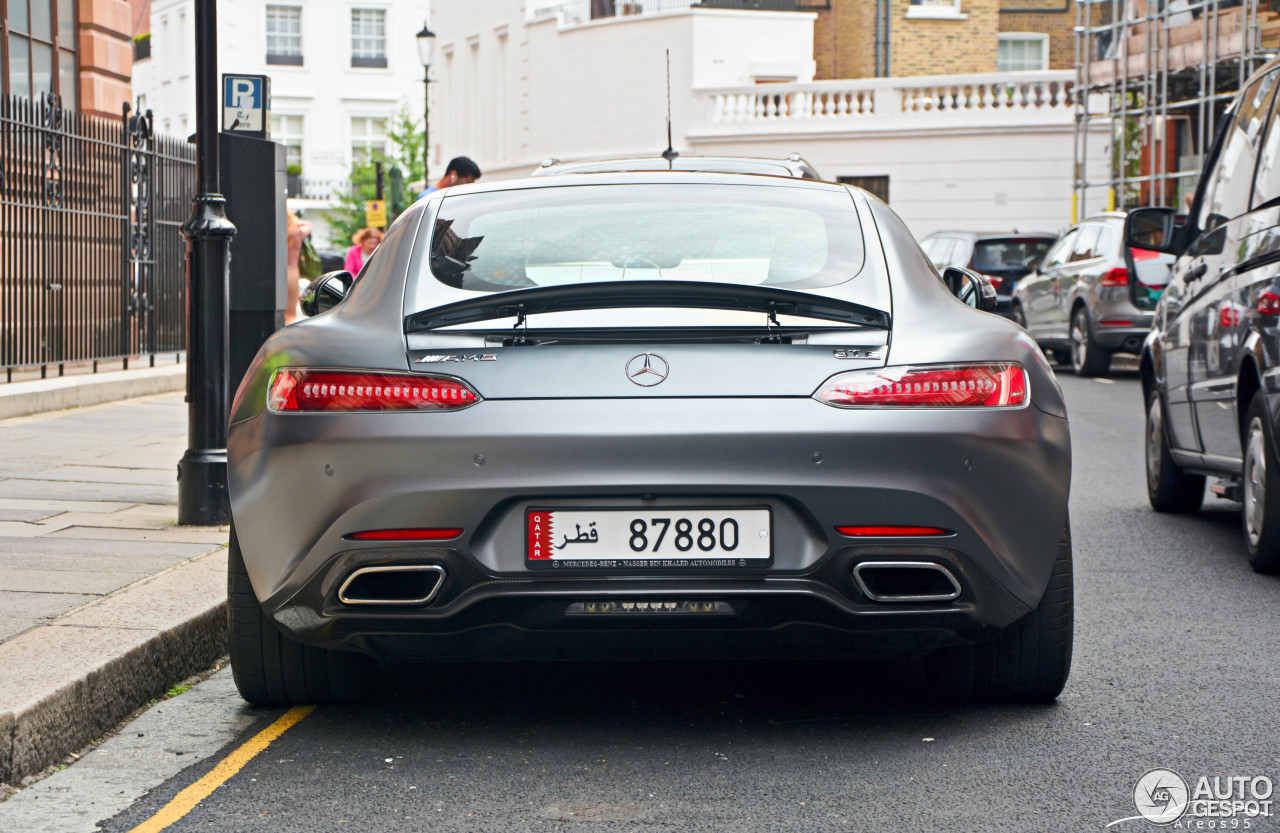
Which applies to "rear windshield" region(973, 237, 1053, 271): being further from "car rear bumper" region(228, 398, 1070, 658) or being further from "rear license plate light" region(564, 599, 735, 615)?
"rear license plate light" region(564, 599, 735, 615)

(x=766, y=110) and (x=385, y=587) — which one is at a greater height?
(x=766, y=110)

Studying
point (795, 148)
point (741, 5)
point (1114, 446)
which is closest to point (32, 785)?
point (1114, 446)

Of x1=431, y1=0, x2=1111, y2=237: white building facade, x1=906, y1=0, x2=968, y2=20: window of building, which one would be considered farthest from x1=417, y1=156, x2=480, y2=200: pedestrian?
x1=906, y1=0, x2=968, y2=20: window of building

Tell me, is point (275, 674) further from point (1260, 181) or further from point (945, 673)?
point (1260, 181)

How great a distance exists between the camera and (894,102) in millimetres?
41844

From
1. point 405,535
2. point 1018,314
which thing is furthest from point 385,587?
point 1018,314

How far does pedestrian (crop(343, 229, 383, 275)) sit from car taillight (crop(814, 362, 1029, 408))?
890 cm

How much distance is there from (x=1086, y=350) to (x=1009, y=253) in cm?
593

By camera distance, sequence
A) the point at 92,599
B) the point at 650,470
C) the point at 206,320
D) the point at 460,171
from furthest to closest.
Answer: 1. the point at 460,171
2. the point at 206,320
3. the point at 92,599
4. the point at 650,470

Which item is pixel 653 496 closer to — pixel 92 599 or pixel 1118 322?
pixel 92 599

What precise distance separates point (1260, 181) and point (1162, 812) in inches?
170

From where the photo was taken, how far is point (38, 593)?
555 cm

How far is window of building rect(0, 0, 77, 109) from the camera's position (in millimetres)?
16062

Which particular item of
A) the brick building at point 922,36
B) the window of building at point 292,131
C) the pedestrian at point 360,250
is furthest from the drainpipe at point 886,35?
the window of building at point 292,131
